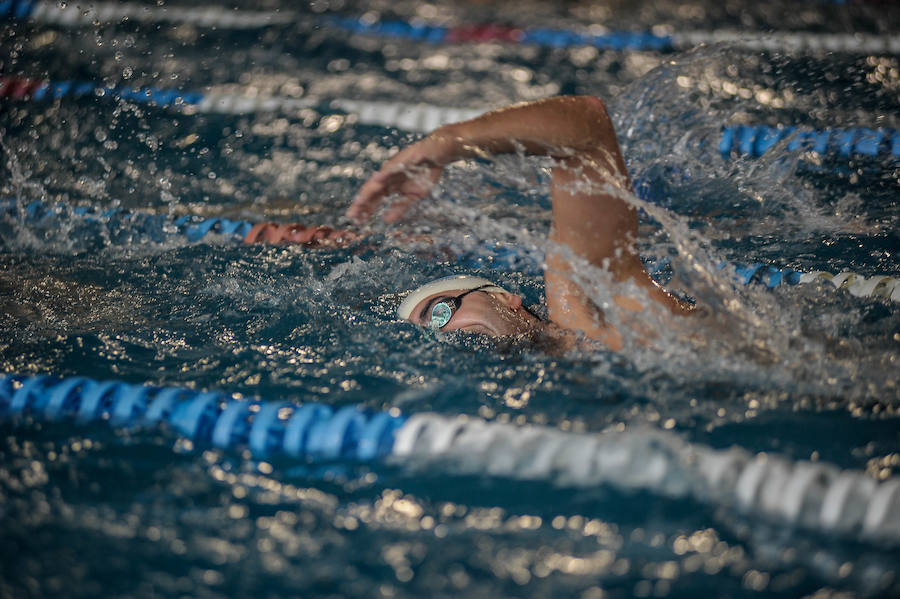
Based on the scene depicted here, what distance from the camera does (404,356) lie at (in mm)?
2195

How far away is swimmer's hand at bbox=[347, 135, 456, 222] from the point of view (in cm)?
191

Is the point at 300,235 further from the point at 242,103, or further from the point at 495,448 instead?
the point at 242,103

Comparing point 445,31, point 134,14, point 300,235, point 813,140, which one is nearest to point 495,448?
point 300,235

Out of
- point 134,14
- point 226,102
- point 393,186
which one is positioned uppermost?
point 393,186

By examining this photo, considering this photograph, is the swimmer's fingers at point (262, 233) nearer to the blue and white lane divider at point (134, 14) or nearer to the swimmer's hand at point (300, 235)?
the swimmer's hand at point (300, 235)

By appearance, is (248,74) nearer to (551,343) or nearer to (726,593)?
(551,343)

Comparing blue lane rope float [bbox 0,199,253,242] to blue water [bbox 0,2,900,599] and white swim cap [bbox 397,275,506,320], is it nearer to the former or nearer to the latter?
blue water [bbox 0,2,900,599]

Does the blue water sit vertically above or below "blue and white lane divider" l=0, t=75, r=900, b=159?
above

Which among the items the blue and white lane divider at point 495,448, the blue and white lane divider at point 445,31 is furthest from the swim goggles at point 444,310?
the blue and white lane divider at point 445,31

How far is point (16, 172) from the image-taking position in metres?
3.61

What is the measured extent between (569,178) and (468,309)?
46 cm

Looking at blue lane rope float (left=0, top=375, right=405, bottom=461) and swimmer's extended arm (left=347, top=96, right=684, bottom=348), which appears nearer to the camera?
blue lane rope float (left=0, top=375, right=405, bottom=461)

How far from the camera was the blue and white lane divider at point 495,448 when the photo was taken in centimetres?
148

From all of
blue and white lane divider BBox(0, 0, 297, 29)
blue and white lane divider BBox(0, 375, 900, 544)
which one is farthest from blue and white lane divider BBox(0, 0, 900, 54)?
blue and white lane divider BBox(0, 375, 900, 544)
